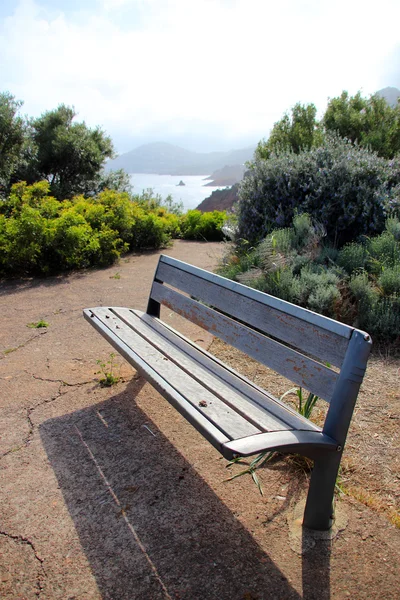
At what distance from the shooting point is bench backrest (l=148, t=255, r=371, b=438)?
188cm

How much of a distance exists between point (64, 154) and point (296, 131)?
24.3 ft

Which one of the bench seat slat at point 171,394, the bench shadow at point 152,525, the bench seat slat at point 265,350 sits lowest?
the bench shadow at point 152,525

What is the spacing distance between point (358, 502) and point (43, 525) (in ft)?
4.91

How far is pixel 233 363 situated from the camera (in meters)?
3.77

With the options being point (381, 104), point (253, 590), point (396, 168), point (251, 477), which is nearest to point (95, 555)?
point (253, 590)

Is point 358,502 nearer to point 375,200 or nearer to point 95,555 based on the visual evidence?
point 95,555

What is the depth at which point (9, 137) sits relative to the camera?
1349 centimetres

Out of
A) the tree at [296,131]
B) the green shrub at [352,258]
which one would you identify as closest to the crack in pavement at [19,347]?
the green shrub at [352,258]

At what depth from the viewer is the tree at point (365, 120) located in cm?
1010

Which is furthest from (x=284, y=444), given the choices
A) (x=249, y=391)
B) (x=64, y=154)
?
(x=64, y=154)

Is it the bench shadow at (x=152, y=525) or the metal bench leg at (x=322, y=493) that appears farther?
the metal bench leg at (x=322, y=493)

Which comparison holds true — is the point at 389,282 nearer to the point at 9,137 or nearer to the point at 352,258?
the point at 352,258

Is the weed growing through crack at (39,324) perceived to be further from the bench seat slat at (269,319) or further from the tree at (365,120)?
the tree at (365,120)

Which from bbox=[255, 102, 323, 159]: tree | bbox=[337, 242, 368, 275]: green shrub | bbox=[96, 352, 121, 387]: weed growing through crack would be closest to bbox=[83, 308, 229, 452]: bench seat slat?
bbox=[96, 352, 121, 387]: weed growing through crack
